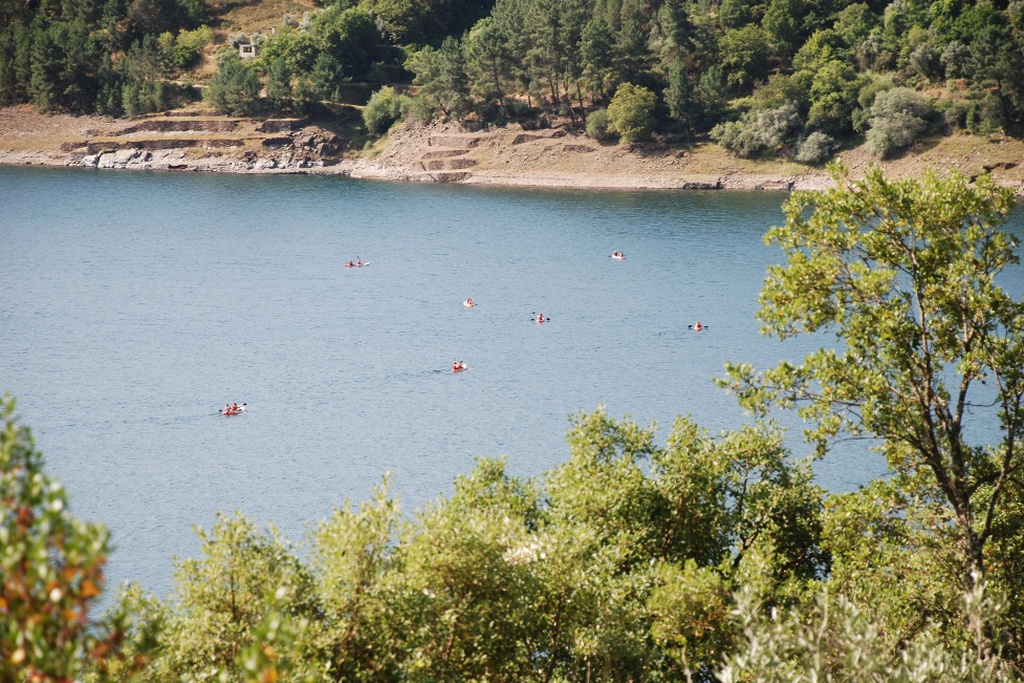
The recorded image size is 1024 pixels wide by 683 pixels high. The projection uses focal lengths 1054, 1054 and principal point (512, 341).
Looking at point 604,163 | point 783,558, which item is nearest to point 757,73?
point 604,163

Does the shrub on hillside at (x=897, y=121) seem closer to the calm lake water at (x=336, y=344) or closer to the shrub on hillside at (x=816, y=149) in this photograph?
the shrub on hillside at (x=816, y=149)

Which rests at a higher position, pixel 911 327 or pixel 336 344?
pixel 911 327

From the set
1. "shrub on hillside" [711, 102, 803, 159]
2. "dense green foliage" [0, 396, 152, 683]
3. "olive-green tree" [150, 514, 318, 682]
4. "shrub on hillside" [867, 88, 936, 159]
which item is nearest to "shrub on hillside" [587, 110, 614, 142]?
"shrub on hillside" [711, 102, 803, 159]

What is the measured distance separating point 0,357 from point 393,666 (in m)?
62.1

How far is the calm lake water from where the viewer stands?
57.7 meters

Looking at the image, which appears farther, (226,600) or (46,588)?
(226,600)

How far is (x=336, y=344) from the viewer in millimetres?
83625

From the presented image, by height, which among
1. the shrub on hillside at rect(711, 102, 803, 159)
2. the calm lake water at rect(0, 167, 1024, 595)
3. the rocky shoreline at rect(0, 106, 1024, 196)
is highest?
the shrub on hillside at rect(711, 102, 803, 159)

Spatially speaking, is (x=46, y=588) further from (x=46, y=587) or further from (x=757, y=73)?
(x=757, y=73)

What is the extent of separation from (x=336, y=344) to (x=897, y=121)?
103605 millimetres

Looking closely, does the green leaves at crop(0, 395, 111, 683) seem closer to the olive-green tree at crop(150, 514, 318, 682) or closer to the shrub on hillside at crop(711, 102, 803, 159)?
the olive-green tree at crop(150, 514, 318, 682)

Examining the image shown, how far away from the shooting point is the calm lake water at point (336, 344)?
57688 mm

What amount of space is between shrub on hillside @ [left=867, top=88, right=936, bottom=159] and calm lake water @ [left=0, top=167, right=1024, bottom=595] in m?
20.2

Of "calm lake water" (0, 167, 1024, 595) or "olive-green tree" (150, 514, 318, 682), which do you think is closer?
"olive-green tree" (150, 514, 318, 682)
